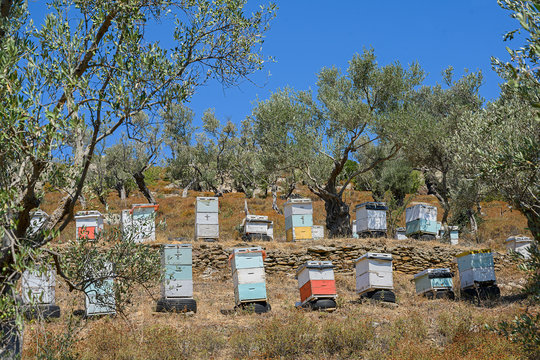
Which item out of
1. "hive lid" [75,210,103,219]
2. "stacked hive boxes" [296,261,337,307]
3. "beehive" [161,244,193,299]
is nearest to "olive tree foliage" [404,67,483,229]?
"stacked hive boxes" [296,261,337,307]

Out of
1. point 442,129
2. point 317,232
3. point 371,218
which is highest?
point 442,129

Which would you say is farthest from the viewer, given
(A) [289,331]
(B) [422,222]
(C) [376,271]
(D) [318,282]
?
(B) [422,222]

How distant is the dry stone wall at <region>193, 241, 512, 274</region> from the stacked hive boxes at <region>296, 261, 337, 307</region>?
223 inches

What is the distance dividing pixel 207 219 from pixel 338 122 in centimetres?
923

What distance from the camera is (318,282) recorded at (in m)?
16.2

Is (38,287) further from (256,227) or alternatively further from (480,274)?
(480,274)

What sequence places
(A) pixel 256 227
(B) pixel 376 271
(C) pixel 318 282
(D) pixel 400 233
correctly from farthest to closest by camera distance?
Answer: (D) pixel 400 233 < (A) pixel 256 227 < (B) pixel 376 271 < (C) pixel 318 282

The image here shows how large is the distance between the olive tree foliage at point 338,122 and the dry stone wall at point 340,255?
3.80 metres

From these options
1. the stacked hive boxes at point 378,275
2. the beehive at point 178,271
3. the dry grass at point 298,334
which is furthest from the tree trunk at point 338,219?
the beehive at point 178,271

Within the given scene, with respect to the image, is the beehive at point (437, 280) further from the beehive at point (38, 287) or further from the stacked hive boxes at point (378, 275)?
the beehive at point (38, 287)

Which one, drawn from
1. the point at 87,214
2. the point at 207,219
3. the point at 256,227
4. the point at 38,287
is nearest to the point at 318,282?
the point at 38,287

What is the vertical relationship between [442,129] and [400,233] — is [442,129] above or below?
above

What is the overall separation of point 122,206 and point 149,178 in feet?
77.6

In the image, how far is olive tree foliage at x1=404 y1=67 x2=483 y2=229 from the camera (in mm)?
26812
